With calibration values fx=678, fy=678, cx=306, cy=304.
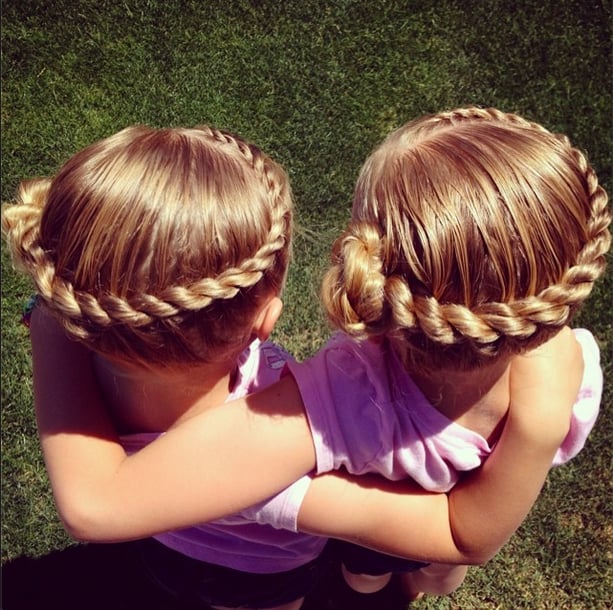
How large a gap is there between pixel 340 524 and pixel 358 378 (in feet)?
0.92

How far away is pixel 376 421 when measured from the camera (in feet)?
4.06

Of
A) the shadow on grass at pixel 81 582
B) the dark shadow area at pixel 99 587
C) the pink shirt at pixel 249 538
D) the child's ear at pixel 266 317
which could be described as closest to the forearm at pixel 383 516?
the pink shirt at pixel 249 538

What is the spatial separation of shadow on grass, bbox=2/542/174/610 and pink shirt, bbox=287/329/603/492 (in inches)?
58.3

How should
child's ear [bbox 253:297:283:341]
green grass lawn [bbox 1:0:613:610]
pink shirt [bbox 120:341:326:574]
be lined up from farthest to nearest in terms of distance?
green grass lawn [bbox 1:0:613:610] → pink shirt [bbox 120:341:326:574] → child's ear [bbox 253:297:283:341]

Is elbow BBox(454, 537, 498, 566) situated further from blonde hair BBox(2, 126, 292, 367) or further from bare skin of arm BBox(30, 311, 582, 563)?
blonde hair BBox(2, 126, 292, 367)

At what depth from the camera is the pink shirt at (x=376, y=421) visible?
123 cm

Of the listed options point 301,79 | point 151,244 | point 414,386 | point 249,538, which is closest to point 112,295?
point 151,244

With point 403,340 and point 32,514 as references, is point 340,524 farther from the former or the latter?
point 32,514

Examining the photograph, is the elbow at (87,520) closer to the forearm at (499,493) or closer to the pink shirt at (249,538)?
the pink shirt at (249,538)

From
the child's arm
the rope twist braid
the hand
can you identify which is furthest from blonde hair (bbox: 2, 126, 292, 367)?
the hand

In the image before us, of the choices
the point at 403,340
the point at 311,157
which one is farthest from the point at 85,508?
the point at 311,157

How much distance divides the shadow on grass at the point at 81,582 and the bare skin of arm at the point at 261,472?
1289 millimetres

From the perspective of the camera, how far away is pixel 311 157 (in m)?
2.92

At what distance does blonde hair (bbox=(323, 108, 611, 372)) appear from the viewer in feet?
3.37
